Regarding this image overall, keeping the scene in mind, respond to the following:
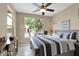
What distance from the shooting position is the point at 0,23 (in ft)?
11.1

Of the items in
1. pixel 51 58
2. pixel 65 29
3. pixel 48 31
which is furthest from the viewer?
pixel 48 31

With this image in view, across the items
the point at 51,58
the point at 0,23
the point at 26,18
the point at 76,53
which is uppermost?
the point at 26,18

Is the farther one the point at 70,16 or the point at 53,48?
the point at 70,16

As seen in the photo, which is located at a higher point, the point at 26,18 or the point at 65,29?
the point at 26,18

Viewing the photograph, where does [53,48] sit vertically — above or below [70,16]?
below

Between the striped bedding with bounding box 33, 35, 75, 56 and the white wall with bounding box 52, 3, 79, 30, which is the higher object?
the white wall with bounding box 52, 3, 79, 30

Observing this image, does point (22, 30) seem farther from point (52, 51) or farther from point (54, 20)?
point (52, 51)

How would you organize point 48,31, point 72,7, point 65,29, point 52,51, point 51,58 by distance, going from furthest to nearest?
point 48,31
point 65,29
point 72,7
point 52,51
point 51,58

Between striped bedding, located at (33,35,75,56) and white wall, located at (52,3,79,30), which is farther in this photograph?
white wall, located at (52,3,79,30)

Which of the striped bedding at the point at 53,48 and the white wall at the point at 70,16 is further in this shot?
the white wall at the point at 70,16

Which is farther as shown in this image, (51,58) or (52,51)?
(52,51)

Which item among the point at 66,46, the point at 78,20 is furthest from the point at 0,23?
the point at 78,20

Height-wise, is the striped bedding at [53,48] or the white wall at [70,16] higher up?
the white wall at [70,16]

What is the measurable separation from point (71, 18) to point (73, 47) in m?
2.28
